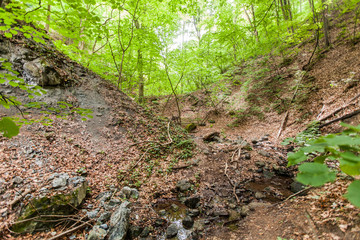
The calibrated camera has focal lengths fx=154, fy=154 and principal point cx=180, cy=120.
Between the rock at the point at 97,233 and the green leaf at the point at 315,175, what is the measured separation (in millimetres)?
3508

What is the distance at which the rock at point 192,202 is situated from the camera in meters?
4.14

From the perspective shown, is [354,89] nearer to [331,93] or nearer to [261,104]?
[331,93]

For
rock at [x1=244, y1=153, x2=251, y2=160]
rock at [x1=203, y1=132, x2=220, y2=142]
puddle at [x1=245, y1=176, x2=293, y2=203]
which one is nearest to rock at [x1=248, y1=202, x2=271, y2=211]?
puddle at [x1=245, y1=176, x2=293, y2=203]

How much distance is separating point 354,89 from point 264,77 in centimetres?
618

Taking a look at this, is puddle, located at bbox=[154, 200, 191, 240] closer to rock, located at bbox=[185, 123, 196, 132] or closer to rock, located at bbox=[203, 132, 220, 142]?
rock, located at bbox=[203, 132, 220, 142]

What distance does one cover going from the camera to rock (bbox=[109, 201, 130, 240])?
302 centimetres

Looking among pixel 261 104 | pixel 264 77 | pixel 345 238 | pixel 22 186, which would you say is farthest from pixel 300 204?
pixel 264 77

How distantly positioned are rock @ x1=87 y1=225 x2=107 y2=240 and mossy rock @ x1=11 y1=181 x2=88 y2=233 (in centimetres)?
73

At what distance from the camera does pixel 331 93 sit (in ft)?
22.3

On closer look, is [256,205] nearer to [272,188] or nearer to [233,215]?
[233,215]

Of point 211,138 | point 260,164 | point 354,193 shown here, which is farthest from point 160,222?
point 211,138

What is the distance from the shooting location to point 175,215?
3836mm

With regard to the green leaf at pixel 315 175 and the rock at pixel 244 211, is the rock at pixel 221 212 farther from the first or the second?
the green leaf at pixel 315 175

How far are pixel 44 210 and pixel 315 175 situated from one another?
434cm
